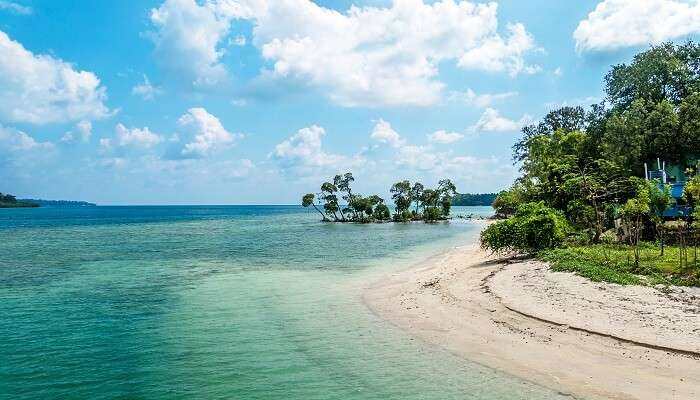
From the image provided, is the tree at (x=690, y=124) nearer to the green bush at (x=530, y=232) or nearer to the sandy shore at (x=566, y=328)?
the green bush at (x=530, y=232)

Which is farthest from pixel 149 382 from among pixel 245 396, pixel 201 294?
pixel 201 294

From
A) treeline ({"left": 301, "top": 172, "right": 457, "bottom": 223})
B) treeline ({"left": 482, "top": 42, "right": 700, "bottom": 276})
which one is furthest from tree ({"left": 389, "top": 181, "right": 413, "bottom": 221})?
treeline ({"left": 482, "top": 42, "right": 700, "bottom": 276})

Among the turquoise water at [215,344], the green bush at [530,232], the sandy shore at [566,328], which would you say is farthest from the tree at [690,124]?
the turquoise water at [215,344]

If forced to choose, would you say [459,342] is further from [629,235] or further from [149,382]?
[629,235]

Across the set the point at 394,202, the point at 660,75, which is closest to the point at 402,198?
the point at 394,202

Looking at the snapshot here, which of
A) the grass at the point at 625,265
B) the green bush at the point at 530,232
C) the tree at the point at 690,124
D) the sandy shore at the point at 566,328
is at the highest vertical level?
the tree at the point at 690,124

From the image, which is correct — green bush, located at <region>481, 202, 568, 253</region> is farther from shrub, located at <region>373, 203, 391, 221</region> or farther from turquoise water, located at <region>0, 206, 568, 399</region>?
shrub, located at <region>373, 203, 391, 221</region>
